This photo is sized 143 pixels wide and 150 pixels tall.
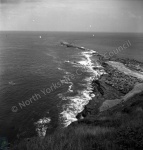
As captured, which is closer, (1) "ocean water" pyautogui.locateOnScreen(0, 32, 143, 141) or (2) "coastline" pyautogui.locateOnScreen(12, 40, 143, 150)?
(2) "coastline" pyautogui.locateOnScreen(12, 40, 143, 150)

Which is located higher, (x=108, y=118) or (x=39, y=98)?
(x=108, y=118)

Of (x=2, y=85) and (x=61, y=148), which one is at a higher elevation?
(x=61, y=148)

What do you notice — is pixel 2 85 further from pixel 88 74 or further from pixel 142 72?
pixel 142 72

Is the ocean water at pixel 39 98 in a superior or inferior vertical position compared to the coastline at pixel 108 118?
inferior

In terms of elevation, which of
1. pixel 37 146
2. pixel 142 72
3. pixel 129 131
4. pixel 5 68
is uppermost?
pixel 129 131

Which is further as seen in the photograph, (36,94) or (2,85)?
(2,85)

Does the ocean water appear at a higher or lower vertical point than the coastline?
lower

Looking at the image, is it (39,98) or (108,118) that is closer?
(108,118)

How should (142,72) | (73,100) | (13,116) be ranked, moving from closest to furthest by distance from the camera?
(13,116), (73,100), (142,72)

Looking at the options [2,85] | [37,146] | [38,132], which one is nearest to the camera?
[37,146]

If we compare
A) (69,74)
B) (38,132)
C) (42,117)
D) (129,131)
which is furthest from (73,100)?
(129,131)

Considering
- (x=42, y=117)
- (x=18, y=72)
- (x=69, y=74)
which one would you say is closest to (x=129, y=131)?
(x=42, y=117)
